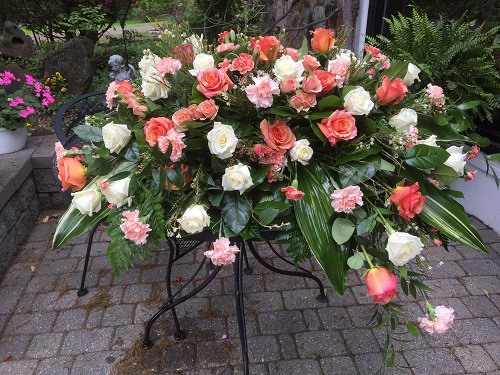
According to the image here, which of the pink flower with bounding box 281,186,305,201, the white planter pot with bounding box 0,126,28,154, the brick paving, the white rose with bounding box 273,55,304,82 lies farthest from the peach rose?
the white planter pot with bounding box 0,126,28,154

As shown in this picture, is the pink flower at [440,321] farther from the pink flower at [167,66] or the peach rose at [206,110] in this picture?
the pink flower at [167,66]

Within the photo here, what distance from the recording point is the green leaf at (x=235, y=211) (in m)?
1.35

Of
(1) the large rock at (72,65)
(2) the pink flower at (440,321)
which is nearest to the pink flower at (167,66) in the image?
(2) the pink flower at (440,321)

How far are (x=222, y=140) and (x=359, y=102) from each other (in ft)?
1.46

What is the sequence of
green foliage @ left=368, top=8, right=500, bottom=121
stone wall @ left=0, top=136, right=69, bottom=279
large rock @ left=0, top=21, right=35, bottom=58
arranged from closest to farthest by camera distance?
green foliage @ left=368, top=8, right=500, bottom=121, stone wall @ left=0, top=136, right=69, bottom=279, large rock @ left=0, top=21, right=35, bottom=58

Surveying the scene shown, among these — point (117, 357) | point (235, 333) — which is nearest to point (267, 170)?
point (235, 333)

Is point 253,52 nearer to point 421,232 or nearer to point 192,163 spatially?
point 192,163

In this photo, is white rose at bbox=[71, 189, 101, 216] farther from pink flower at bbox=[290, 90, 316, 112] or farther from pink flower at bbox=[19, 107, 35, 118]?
pink flower at bbox=[19, 107, 35, 118]

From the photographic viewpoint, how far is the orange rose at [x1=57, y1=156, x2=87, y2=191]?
57.0 inches

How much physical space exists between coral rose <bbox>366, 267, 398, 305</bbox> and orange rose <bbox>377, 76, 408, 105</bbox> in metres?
0.56

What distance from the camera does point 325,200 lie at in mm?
1360

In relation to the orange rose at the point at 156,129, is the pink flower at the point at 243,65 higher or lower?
higher

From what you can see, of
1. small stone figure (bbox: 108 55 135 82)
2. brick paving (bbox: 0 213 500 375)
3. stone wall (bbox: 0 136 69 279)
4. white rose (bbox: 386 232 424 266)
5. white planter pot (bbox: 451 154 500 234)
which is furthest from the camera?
small stone figure (bbox: 108 55 135 82)

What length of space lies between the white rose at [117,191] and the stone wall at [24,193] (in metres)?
1.95
